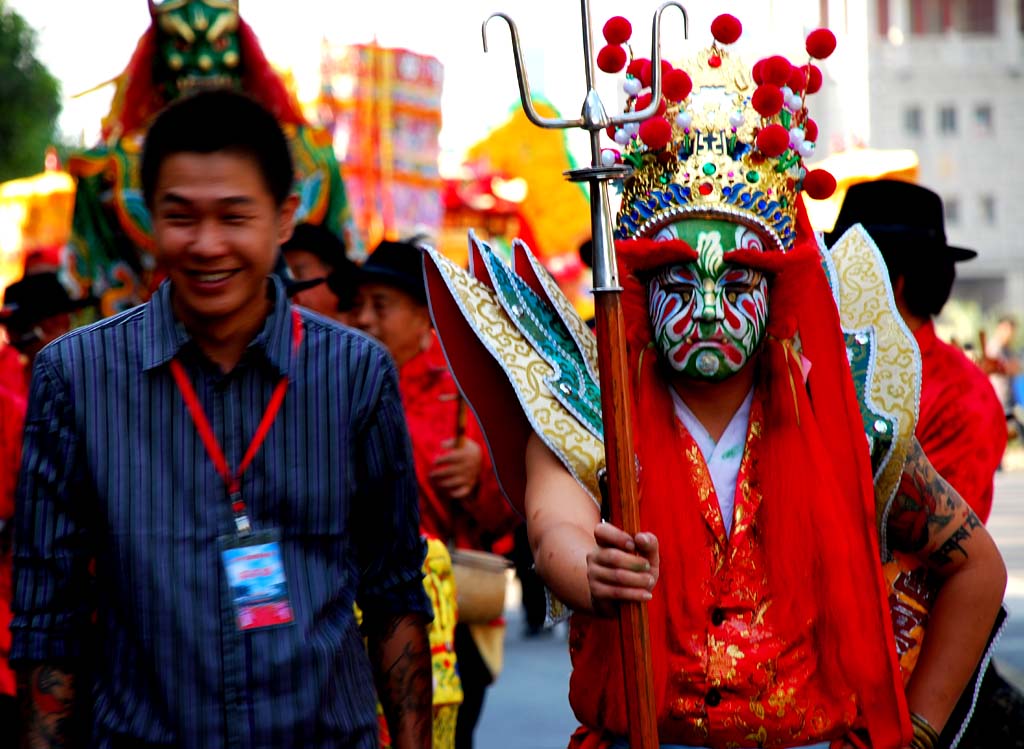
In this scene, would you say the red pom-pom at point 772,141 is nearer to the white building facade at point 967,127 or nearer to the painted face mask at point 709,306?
the painted face mask at point 709,306

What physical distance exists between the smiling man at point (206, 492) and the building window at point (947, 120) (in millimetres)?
52462

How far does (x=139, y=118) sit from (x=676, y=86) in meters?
4.10

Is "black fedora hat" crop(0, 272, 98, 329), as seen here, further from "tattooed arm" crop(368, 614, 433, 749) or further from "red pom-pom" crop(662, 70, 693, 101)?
"tattooed arm" crop(368, 614, 433, 749)

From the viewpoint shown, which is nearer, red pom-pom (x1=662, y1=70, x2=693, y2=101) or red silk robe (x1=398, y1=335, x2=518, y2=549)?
red pom-pom (x1=662, y1=70, x2=693, y2=101)

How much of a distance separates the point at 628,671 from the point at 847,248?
51.5 inches

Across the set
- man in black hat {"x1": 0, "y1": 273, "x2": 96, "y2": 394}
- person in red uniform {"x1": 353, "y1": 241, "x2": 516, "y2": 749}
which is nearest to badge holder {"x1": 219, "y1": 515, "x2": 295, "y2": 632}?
person in red uniform {"x1": 353, "y1": 241, "x2": 516, "y2": 749}

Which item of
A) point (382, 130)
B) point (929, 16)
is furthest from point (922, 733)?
point (929, 16)

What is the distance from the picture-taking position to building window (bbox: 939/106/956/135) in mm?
53125

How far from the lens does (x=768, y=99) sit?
Result: 3395mm

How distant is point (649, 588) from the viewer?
2877mm

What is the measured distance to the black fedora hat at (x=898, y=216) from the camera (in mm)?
4766

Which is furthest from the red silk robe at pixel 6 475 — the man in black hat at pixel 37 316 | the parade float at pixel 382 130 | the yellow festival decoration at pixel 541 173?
the yellow festival decoration at pixel 541 173

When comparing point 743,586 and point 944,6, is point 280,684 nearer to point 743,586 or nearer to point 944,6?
point 743,586

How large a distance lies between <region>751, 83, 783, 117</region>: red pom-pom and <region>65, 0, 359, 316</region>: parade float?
3769mm
